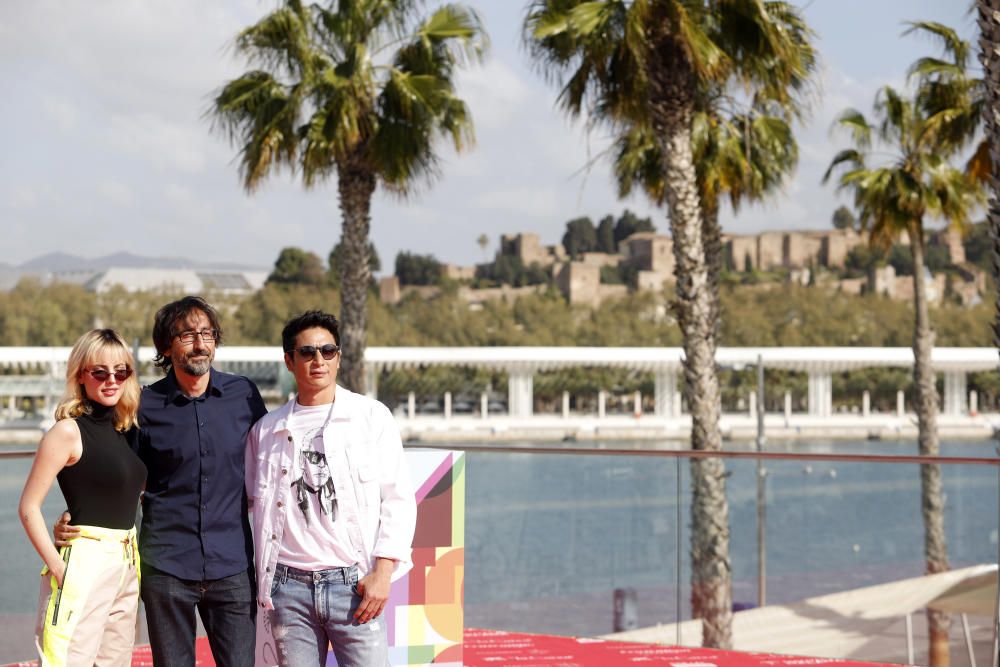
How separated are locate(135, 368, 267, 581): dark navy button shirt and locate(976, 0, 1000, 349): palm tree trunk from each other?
4682 mm

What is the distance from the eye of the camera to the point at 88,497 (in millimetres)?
2955

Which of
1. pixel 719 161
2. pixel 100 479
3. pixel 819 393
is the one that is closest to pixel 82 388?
pixel 100 479

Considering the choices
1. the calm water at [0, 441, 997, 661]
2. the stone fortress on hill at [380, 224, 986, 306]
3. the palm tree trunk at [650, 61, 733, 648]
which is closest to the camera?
the calm water at [0, 441, 997, 661]

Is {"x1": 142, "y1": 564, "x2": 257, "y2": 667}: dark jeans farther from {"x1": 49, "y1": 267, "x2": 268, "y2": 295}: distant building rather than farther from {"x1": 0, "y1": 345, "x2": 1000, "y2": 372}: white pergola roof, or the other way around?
{"x1": 49, "y1": 267, "x2": 268, "y2": 295}: distant building

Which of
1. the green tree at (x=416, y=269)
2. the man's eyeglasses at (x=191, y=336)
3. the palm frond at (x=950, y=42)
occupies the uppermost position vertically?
the green tree at (x=416, y=269)

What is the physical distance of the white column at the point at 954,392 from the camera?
68.2 m

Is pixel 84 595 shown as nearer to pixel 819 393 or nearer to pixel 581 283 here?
pixel 819 393

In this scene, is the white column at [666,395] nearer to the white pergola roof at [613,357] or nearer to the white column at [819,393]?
the white pergola roof at [613,357]

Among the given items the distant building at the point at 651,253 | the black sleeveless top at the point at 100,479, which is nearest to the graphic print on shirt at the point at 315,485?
the black sleeveless top at the point at 100,479

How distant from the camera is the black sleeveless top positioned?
295 cm

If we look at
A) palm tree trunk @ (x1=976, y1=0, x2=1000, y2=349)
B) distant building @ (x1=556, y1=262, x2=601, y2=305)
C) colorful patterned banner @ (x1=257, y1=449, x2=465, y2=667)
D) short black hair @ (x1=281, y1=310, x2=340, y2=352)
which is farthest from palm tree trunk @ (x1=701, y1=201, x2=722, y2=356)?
distant building @ (x1=556, y1=262, x2=601, y2=305)

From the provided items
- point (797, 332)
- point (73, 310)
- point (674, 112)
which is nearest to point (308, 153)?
point (674, 112)

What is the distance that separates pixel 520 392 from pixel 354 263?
168 ft

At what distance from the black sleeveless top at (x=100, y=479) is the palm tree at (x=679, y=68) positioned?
33.2 feet
